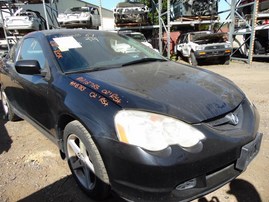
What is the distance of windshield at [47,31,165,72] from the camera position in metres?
2.70

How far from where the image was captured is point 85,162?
2281 millimetres

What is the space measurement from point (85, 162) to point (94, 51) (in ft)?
4.33

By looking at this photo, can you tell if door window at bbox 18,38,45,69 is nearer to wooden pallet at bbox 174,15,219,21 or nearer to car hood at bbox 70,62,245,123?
car hood at bbox 70,62,245,123

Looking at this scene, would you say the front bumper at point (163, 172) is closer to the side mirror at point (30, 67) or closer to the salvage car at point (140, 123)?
the salvage car at point (140, 123)

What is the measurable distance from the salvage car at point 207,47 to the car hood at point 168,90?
923 centimetres

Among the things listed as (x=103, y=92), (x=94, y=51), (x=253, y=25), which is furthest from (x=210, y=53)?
(x=103, y=92)

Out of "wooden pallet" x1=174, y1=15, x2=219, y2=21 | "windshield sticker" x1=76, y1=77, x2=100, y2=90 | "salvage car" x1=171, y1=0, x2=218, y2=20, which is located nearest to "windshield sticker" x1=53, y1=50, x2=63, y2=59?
"windshield sticker" x1=76, y1=77, x2=100, y2=90

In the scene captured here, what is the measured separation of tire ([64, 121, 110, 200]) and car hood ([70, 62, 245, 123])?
0.39m

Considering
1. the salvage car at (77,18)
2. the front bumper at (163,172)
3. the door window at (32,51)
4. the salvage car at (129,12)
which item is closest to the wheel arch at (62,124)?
the front bumper at (163,172)

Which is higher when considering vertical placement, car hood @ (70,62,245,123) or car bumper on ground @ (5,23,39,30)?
car bumper on ground @ (5,23,39,30)

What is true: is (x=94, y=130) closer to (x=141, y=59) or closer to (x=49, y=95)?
(x=49, y=95)

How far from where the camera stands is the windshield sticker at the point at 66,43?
9.26 ft

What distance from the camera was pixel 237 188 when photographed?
2443 millimetres

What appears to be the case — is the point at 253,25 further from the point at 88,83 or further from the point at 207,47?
the point at 88,83
